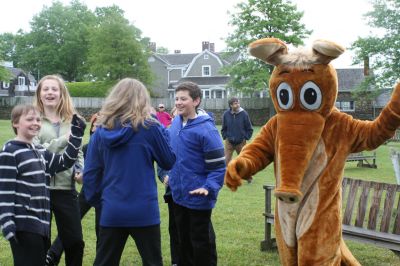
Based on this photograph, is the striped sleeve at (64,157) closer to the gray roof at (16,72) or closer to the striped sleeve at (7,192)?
the striped sleeve at (7,192)

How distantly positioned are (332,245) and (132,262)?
3424mm

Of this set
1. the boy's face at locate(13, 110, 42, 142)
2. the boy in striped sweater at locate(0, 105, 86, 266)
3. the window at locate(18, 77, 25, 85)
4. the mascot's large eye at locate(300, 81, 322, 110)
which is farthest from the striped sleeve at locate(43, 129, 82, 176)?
the window at locate(18, 77, 25, 85)

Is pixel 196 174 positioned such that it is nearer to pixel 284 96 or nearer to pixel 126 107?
pixel 126 107

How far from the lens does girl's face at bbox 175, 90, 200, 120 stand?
16.8 ft

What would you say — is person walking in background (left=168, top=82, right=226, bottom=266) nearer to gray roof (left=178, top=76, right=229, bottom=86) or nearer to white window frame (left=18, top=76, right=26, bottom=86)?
gray roof (left=178, top=76, right=229, bottom=86)

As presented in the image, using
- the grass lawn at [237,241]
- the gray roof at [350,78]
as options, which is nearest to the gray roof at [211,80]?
the gray roof at [350,78]

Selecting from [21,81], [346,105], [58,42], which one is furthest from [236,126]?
[21,81]

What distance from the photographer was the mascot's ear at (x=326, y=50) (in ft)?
10.6

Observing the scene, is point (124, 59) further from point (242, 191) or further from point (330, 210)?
point (330, 210)

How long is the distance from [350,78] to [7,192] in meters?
51.1

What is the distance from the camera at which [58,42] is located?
6769 cm

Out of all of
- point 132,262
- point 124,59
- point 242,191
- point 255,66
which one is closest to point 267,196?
point 132,262

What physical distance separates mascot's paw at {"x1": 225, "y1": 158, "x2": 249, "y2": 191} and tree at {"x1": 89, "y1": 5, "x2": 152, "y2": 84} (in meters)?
46.0

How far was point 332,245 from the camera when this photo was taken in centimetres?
337
